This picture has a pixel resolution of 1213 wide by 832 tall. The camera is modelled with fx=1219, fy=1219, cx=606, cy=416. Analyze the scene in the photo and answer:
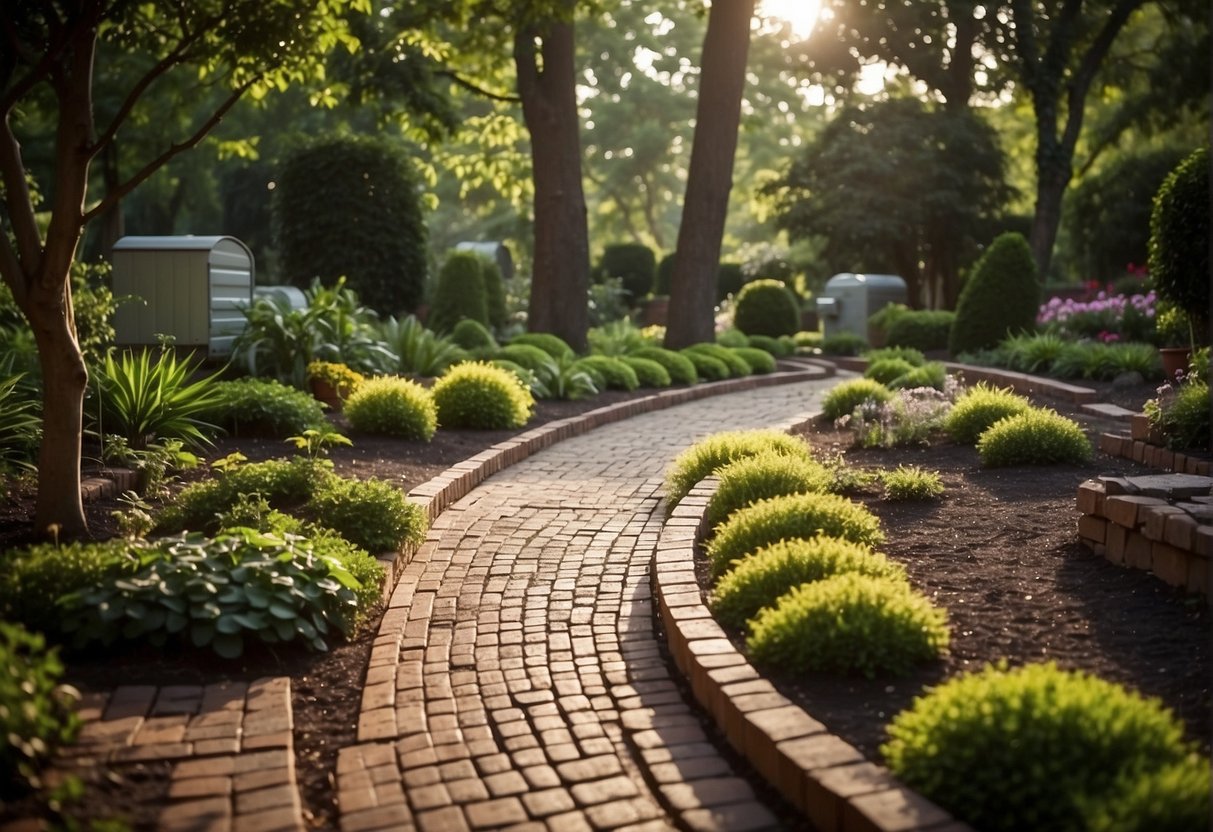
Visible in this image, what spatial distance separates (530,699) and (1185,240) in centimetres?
766

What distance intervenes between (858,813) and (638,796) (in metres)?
0.72

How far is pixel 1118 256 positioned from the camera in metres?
31.0

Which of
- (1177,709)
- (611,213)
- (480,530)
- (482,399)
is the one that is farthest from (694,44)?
(1177,709)

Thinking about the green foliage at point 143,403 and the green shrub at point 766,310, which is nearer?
the green foliage at point 143,403

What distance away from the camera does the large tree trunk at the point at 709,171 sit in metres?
17.8

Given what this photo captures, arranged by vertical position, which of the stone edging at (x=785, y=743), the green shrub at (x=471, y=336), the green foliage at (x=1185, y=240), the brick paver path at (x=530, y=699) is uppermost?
the green foliage at (x=1185, y=240)

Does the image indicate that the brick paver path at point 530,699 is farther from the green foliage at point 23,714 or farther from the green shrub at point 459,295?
the green shrub at point 459,295

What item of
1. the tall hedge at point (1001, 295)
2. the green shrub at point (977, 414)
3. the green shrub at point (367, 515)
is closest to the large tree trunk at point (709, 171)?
the tall hedge at point (1001, 295)

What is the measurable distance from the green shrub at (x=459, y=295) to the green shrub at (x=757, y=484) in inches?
518

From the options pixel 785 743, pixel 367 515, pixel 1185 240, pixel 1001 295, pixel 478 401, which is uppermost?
pixel 1185 240

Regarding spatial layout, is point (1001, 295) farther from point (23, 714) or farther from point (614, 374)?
point (23, 714)

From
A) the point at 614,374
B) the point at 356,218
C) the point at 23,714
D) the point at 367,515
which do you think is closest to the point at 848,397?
the point at 614,374

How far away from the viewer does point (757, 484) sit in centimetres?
637

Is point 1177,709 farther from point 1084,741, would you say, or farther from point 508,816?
point 508,816
